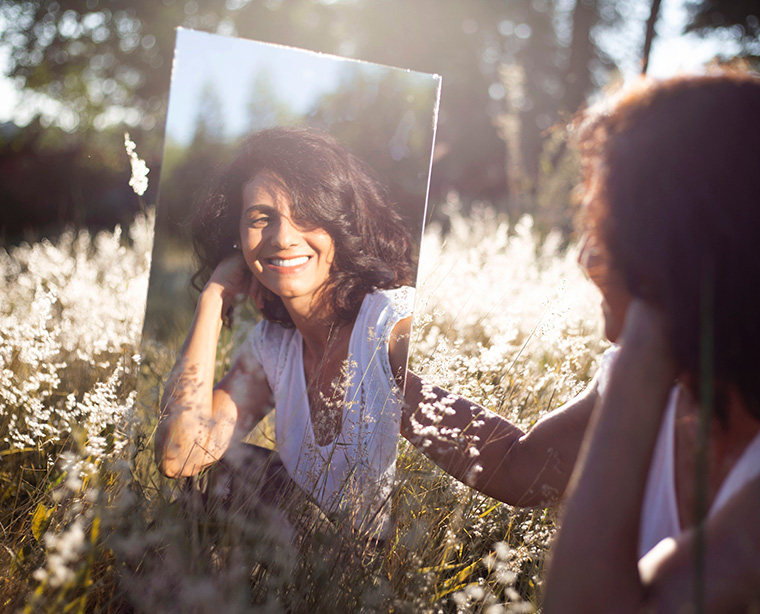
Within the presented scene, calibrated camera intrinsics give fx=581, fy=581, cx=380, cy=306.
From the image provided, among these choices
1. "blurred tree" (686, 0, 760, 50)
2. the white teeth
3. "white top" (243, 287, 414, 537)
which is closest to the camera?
"white top" (243, 287, 414, 537)

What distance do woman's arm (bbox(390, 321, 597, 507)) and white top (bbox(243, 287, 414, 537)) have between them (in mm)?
53

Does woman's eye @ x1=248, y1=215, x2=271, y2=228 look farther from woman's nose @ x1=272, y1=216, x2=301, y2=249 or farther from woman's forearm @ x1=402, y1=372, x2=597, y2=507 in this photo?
woman's forearm @ x1=402, y1=372, x2=597, y2=507

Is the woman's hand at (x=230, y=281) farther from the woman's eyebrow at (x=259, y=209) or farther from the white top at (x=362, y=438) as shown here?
the white top at (x=362, y=438)

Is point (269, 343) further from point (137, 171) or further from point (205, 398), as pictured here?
point (137, 171)

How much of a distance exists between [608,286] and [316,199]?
34.4 inches

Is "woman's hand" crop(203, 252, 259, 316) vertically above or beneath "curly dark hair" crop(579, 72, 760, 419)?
beneath

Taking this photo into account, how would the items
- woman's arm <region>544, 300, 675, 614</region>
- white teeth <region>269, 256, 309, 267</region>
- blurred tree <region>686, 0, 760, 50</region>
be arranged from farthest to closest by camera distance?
1. blurred tree <region>686, 0, 760, 50</region>
2. white teeth <region>269, 256, 309, 267</region>
3. woman's arm <region>544, 300, 675, 614</region>

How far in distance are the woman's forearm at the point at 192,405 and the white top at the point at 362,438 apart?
223 mm

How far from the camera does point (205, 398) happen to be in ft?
5.56

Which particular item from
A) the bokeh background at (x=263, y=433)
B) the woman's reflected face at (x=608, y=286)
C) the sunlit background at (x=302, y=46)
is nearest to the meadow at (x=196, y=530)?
the bokeh background at (x=263, y=433)

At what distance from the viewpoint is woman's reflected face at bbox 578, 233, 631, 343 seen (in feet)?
3.31

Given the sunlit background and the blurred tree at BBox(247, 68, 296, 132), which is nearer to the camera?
the blurred tree at BBox(247, 68, 296, 132)

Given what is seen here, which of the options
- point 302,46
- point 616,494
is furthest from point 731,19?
point 616,494

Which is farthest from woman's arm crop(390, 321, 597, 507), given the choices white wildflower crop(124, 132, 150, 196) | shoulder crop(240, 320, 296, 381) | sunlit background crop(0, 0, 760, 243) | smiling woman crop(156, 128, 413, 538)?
sunlit background crop(0, 0, 760, 243)
